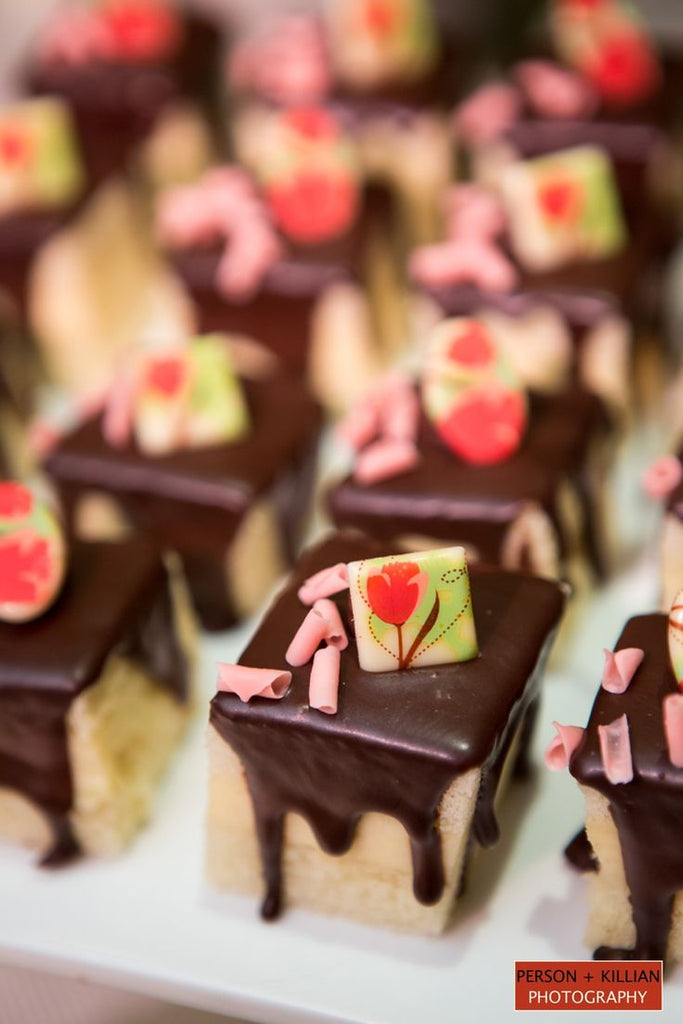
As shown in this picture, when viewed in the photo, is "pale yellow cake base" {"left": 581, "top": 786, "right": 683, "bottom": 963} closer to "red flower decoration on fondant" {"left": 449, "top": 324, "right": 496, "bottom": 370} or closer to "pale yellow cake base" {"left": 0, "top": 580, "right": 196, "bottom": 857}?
"pale yellow cake base" {"left": 0, "top": 580, "right": 196, "bottom": 857}

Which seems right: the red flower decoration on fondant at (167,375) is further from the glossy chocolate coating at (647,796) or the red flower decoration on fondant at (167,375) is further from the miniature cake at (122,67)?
the miniature cake at (122,67)

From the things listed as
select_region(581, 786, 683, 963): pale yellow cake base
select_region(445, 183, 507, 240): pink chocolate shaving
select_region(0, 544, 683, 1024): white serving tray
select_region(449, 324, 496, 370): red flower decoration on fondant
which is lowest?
select_region(0, 544, 683, 1024): white serving tray

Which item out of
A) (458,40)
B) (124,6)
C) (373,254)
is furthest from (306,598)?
(124,6)

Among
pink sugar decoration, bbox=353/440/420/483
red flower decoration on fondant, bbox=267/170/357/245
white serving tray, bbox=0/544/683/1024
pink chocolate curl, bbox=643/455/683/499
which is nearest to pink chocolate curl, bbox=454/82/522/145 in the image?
red flower decoration on fondant, bbox=267/170/357/245

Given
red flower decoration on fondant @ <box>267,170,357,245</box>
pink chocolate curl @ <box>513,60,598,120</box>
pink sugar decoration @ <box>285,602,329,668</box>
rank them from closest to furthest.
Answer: pink sugar decoration @ <box>285,602,329,668</box> < red flower decoration on fondant @ <box>267,170,357,245</box> < pink chocolate curl @ <box>513,60,598,120</box>

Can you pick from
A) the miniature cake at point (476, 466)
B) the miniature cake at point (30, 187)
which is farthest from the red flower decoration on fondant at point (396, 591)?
the miniature cake at point (30, 187)

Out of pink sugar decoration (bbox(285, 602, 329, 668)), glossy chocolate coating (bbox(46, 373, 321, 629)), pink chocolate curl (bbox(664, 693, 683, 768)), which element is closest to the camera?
pink chocolate curl (bbox(664, 693, 683, 768))

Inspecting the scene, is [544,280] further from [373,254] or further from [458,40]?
[458,40]
